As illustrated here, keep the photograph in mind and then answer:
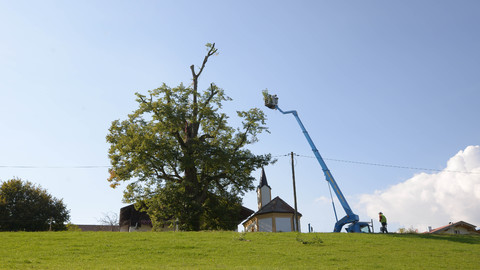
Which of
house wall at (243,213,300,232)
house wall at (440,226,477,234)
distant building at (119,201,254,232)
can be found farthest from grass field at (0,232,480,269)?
house wall at (440,226,477,234)

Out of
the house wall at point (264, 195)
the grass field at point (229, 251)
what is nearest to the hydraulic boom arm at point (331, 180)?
the grass field at point (229, 251)

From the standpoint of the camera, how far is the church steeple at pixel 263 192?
62.1 metres

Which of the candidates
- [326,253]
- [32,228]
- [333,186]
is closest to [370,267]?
[326,253]

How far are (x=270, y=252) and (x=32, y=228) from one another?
111 ft

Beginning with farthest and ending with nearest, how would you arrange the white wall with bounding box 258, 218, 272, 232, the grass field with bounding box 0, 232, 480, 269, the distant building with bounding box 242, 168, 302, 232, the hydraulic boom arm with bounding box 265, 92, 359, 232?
the white wall with bounding box 258, 218, 272, 232
the distant building with bounding box 242, 168, 302, 232
the hydraulic boom arm with bounding box 265, 92, 359, 232
the grass field with bounding box 0, 232, 480, 269

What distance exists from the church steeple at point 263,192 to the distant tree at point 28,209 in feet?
91.7

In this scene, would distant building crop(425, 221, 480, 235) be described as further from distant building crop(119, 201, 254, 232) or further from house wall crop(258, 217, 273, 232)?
distant building crop(119, 201, 254, 232)

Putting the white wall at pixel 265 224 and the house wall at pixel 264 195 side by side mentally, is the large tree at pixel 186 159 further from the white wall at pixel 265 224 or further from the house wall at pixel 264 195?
the house wall at pixel 264 195

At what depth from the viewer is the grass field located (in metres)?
15.5

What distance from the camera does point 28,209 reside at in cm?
4288

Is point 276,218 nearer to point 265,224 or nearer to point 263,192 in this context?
point 265,224

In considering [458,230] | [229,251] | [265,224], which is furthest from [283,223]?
[229,251]

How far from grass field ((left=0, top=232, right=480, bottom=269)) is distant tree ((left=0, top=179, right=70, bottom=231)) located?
2340 centimetres

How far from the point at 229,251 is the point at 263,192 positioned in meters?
44.6
